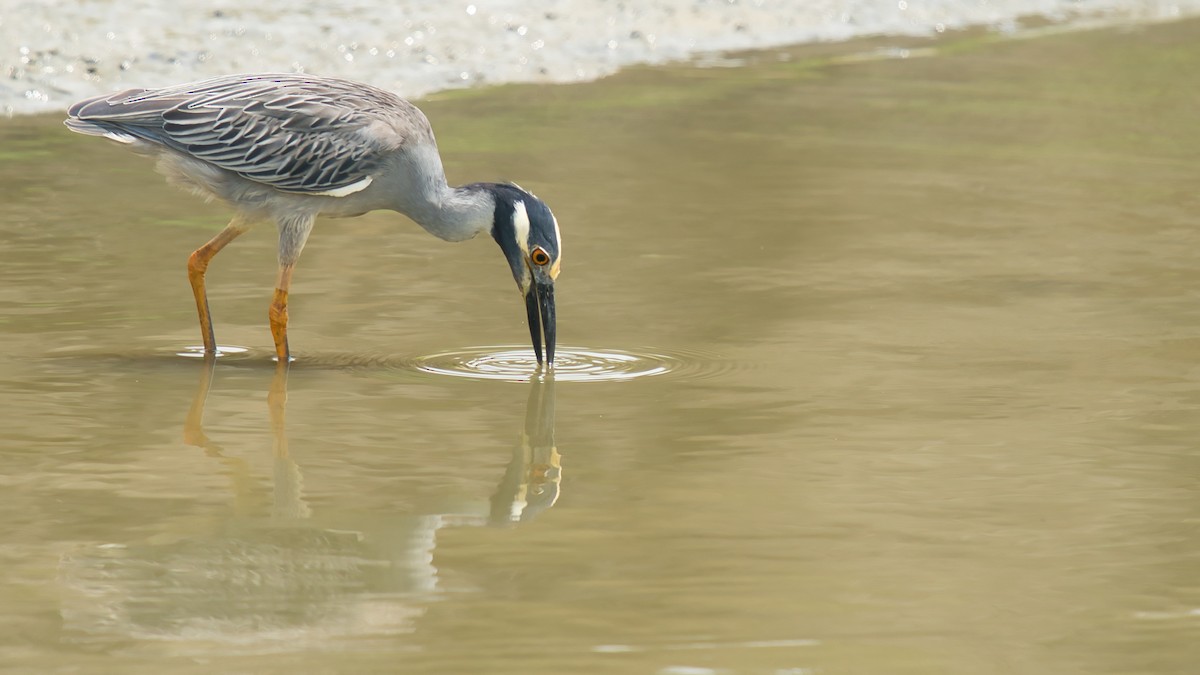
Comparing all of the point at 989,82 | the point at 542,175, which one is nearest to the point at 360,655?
the point at 542,175

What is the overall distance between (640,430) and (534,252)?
142 centimetres

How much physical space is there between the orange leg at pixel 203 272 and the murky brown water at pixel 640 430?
0.45 feet

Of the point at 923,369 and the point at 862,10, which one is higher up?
the point at 862,10

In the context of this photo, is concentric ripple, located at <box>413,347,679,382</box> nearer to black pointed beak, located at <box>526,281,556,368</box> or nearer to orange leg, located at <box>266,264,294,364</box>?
black pointed beak, located at <box>526,281,556,368</box>

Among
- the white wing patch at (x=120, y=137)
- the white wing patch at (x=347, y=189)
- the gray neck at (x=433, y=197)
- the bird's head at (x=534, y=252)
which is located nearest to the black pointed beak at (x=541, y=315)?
the bird's head at (x=534, y=252)

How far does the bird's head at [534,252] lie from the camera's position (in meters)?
8.06

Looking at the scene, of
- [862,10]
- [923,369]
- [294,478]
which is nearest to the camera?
[294,478]

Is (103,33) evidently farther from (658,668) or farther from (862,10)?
(658,668)

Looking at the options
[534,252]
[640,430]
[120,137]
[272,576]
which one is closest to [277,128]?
[120,137]

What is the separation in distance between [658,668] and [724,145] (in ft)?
29.5

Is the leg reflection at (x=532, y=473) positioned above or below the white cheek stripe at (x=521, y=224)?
below

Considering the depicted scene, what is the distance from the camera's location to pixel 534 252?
8.14 meters

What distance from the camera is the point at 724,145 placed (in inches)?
528

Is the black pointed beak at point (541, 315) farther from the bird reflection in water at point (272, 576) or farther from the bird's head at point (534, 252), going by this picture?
the bird reflection in water at point (272, 576)
